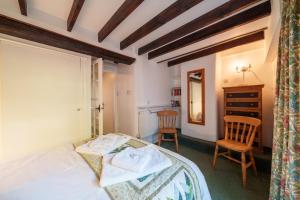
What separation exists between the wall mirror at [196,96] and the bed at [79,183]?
95.6 inches

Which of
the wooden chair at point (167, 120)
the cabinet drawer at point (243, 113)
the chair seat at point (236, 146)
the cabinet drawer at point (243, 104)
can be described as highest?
the cabinet drawer at point (243, 104)

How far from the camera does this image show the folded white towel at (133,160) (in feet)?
3.28

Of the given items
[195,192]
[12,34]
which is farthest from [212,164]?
[12,34]

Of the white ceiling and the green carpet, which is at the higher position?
the white ceiling

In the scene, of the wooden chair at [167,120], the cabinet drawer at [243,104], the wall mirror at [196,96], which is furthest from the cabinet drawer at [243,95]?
the wooden chair at [167,120]

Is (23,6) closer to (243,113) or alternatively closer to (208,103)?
(208,103)

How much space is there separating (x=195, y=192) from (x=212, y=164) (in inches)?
64.3

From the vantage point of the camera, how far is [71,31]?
226 cm

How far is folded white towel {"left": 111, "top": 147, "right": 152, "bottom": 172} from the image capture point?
1.00 meters

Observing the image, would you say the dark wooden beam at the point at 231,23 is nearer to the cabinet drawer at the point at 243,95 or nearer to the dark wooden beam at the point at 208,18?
Answer: the dark wooden beam at the point at 208,18

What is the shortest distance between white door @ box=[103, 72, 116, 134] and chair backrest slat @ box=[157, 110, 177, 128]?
1501 millimetres

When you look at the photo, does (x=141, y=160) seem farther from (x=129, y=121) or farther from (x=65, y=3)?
(x=129, y=121)

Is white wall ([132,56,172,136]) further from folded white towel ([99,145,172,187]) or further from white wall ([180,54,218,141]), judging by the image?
folded white towel ([99,145,172,187])

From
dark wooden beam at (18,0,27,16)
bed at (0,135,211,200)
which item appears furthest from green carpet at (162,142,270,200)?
dark wooden beam at (18,0,27,16)
